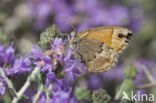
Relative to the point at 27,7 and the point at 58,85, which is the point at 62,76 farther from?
the point at 27,7

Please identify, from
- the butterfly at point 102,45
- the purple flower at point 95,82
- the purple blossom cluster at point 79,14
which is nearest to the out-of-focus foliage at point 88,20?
the purple blossom cluster at point 79,14

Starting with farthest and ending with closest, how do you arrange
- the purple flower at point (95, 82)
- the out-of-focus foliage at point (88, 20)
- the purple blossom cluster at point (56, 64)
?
the out-of-focus foliage at point (88, 20)
the purple flower at point (95, 82)
the purple blossom cluster at point (56, 64)

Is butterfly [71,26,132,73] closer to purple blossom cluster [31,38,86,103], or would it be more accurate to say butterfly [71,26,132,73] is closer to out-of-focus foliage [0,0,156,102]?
purple blossom cluster [31,38,86,103]

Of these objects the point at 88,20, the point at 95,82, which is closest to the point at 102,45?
the point at 95,82

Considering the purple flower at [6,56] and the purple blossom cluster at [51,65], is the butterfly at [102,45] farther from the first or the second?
the purple flower at [6,56]

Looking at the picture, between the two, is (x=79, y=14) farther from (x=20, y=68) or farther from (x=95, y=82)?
(x=20, y=68)

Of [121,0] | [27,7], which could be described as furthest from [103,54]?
[121,0]
